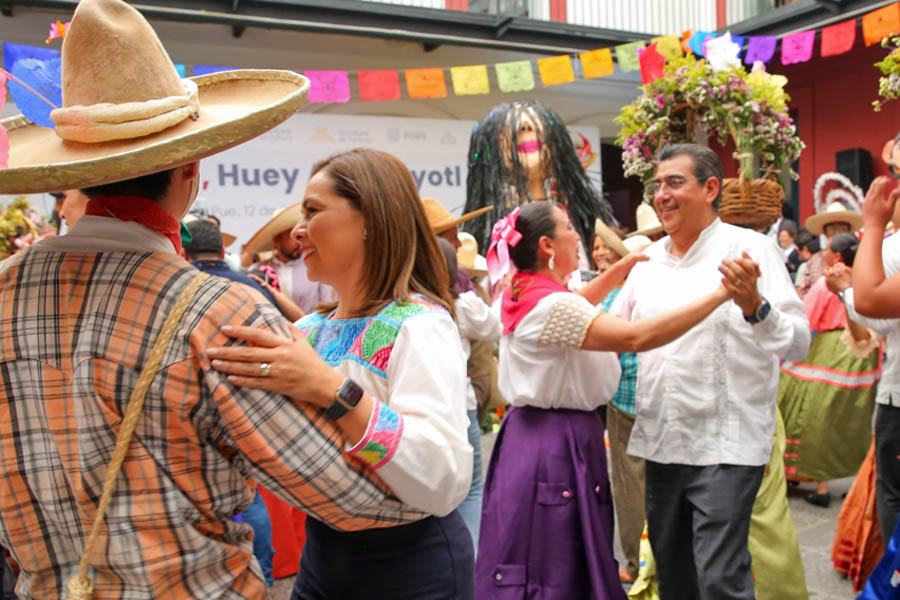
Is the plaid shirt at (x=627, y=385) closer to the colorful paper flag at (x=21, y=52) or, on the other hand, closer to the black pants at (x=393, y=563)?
the black pants at (x=393, y=563)

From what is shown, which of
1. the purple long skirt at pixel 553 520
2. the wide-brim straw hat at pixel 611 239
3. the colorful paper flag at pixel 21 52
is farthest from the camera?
the colorful paper flag at pixel 21 52

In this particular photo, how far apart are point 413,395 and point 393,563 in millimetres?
386

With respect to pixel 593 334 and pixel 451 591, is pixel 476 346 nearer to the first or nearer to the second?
pixel 593 334

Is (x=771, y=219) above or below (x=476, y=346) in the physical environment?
above

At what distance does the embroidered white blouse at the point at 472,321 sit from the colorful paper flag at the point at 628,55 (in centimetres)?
619

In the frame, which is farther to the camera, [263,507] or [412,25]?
[412,25]

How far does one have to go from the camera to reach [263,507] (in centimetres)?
359

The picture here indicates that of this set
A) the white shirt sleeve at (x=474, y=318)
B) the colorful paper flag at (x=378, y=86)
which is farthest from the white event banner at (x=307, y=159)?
the white shirt sleeve at (x=474, y=318)

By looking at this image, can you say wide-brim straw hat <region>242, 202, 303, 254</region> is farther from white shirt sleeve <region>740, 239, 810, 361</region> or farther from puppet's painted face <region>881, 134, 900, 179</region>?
puppet's painted face <region>881, 134, 900, 179</region>

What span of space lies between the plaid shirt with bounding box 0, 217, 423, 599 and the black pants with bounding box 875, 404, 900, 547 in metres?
2.73

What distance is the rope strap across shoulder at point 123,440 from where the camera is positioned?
1085mm

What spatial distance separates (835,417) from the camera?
15.9ft

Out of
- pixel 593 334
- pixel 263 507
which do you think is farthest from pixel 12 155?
pixel 263 507

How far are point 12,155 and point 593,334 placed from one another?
1806 millimetres
